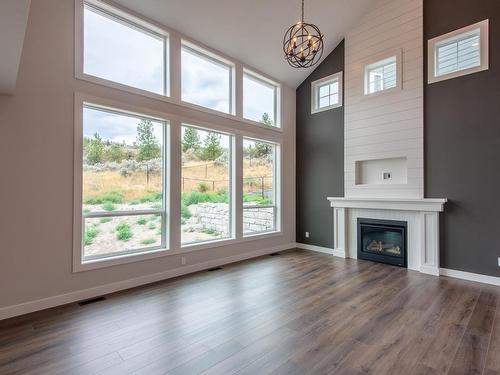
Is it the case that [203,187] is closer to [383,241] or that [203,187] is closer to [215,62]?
[215,62]

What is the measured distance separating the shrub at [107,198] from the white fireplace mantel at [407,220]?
416cm

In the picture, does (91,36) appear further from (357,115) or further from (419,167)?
(419,167)

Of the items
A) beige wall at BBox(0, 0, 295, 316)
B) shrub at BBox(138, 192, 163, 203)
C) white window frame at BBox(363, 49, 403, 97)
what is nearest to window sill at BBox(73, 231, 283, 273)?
beige wall at BBox(0, 0, 295, 316)

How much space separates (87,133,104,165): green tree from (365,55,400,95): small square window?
196 inches

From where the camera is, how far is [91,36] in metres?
3.64

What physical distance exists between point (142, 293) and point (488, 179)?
17.4 feet

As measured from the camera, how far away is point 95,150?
3717mm

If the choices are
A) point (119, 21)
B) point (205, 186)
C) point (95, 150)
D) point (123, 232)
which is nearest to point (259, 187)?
point (205, 186)

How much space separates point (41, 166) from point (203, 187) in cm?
239

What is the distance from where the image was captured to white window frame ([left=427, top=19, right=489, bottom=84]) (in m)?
4.14

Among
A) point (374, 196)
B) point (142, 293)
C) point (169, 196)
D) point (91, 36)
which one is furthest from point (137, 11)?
point (374, 196)

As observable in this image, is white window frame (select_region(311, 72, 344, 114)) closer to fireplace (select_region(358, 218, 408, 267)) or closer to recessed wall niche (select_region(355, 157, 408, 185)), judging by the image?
recessed wall niche (select_region(355, 157, 408, 185))

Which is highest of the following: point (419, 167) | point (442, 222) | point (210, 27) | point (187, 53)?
point (210, 27)

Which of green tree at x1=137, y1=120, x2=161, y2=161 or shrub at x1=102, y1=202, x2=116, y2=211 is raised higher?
green tree at x1=137, y1=120, x2=161, y2=161
